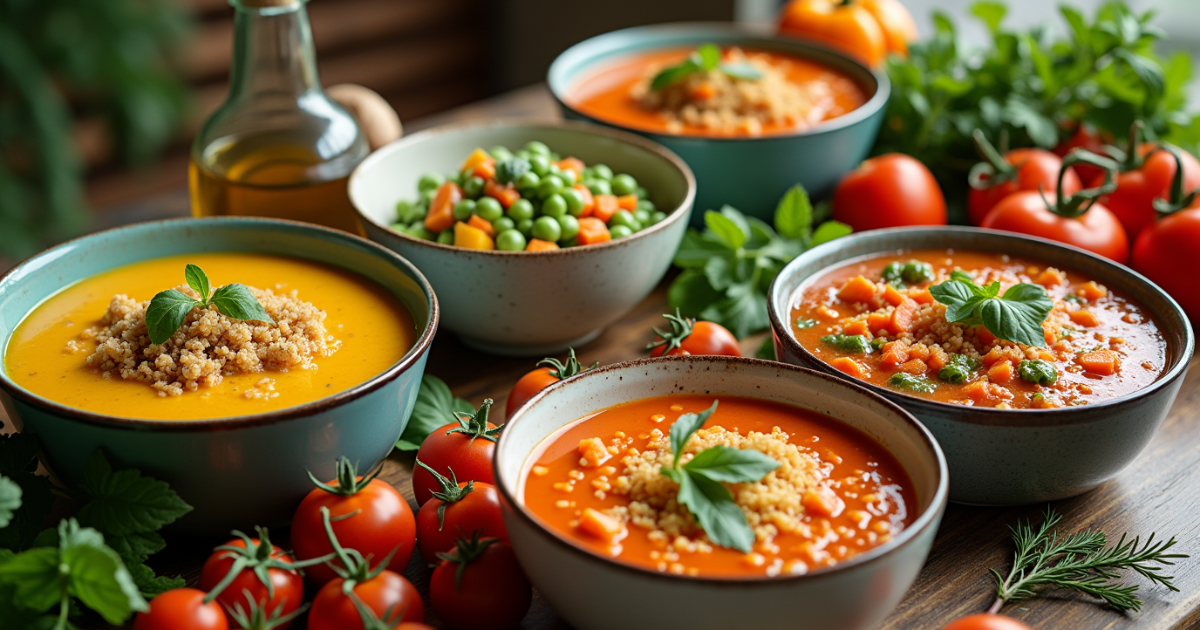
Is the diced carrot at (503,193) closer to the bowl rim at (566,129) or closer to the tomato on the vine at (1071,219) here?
the bowl rim at (566,129)

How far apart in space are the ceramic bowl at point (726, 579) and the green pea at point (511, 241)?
20.6 inches

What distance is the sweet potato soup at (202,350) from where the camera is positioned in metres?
1.65

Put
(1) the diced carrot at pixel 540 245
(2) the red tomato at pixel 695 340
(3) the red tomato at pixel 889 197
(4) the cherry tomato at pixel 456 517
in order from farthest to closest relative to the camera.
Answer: (3) the red tomato at pixel 889 197
(1) the diced carrot at pixel 540 245
(2) the red tomato at pixel 695 340
(4) the cherry tomato at pixel 456 517

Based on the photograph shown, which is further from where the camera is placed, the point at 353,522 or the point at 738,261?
the point at 738,261

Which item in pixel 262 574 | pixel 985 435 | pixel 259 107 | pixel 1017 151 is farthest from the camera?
pixel 1017 151

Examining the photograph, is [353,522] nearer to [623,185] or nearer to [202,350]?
[202,350]

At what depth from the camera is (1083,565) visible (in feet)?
5.38

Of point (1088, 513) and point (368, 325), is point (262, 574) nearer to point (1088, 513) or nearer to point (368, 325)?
point (368, 325)

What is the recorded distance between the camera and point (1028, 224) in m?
2.39

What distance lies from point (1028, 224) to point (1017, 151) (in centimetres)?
47

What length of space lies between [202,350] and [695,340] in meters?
0.91

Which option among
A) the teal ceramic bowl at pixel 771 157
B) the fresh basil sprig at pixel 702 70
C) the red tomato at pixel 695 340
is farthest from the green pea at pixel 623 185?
the fresh basil sprig at pixel 702 70

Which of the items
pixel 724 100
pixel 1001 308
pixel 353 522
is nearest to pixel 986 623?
pixel 1001 308

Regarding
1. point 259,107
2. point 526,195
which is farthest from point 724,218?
point 259,107
